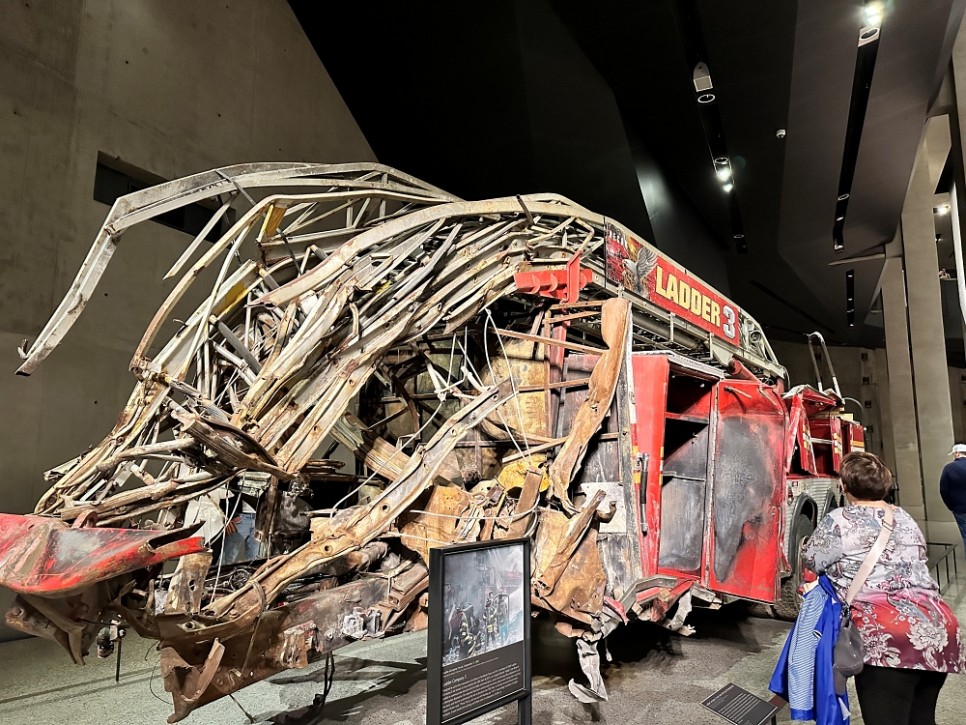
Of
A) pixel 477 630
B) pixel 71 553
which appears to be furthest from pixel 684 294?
pixel 71 553

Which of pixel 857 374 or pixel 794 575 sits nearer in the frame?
pixel 794 575

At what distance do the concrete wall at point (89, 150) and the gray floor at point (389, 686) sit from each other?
82.2 inches

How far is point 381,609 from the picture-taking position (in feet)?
12.1

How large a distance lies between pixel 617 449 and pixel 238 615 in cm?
249

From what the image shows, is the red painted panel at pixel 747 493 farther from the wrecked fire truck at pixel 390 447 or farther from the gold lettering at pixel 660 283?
the gold lettering at pixel 660 283

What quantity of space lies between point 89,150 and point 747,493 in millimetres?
7310

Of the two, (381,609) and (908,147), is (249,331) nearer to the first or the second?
(381,609)

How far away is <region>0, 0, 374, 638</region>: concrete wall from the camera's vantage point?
6.16 metres

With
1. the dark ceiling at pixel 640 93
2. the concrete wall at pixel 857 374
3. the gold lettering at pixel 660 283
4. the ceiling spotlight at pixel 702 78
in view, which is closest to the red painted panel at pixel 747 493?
the gold lettering at pixel 660 283

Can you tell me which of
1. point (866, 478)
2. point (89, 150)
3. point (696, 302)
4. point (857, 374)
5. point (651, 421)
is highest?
point (857, 374)

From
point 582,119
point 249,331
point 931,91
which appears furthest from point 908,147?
point 249,331

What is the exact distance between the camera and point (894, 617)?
2541mm

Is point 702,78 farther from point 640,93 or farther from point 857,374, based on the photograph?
point 857,374

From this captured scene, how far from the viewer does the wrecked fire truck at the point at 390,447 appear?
9.75ft
